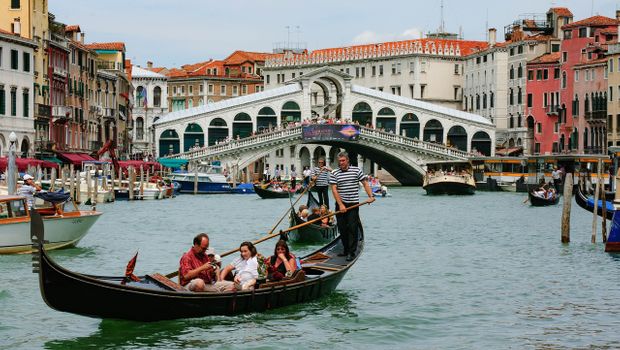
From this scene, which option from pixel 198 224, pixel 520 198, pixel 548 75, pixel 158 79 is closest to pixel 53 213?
pixel 198 224

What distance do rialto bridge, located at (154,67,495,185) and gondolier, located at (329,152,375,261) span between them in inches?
1490

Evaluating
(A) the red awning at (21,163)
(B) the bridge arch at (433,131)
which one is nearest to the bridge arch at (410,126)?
(B) the bridge arch at (433,131)

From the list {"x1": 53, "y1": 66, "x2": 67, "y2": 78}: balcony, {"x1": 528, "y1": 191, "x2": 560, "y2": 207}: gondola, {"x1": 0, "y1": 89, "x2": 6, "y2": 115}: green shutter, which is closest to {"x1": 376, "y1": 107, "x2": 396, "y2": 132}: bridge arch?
{"x1": 53, "y1": 66, "x2": 67, "y2": 78}: balcony

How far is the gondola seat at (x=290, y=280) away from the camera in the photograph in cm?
1238

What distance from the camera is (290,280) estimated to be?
41.4 feet

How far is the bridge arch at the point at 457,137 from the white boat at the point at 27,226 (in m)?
41.7

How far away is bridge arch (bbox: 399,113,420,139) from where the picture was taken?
197 ft

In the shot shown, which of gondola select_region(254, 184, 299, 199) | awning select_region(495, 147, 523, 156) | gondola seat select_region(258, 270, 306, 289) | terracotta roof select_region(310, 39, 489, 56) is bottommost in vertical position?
gondola seat select_region(258, 270, 306, 289)

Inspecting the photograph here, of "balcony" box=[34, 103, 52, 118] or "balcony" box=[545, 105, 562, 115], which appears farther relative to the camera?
"balcony" box=[545, 105, 562, 115]

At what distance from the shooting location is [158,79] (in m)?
75.6

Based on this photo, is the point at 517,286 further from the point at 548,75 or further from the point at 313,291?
the point at 548,75

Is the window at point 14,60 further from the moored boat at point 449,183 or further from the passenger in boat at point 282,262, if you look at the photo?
the passenger in boat at point 282,262

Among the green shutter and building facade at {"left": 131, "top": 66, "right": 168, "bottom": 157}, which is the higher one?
building facade at {"left": 131, "top": 66, "right": 168, "bottom": 157}

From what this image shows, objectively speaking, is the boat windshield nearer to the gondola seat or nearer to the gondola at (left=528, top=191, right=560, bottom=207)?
the gondola seat
